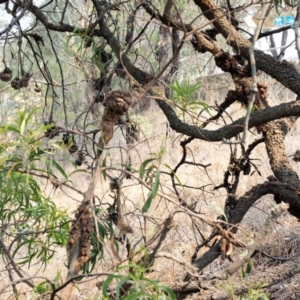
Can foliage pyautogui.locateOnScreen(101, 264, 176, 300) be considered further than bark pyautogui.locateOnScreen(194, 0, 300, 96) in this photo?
No

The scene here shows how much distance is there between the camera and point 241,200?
1.42m

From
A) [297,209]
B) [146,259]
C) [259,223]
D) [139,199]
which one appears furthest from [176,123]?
[139,199]

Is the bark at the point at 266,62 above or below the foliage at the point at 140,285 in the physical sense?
above

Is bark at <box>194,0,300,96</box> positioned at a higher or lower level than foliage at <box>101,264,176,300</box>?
higher

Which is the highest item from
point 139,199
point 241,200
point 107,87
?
point 139,199

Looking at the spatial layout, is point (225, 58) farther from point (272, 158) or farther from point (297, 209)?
point (297, 209)

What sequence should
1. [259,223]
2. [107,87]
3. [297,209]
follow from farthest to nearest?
[259,223], [107,87], [297,209]

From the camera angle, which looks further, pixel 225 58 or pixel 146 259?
pixel 225 58

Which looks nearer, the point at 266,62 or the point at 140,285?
the point at 140,285

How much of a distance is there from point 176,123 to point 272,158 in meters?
0.26

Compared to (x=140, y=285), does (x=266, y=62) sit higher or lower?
higher

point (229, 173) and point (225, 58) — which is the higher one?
point (225, 58)

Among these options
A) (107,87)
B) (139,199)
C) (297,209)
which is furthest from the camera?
(139,199)

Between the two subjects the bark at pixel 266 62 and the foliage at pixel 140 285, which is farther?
the bark at pixel 266 62
